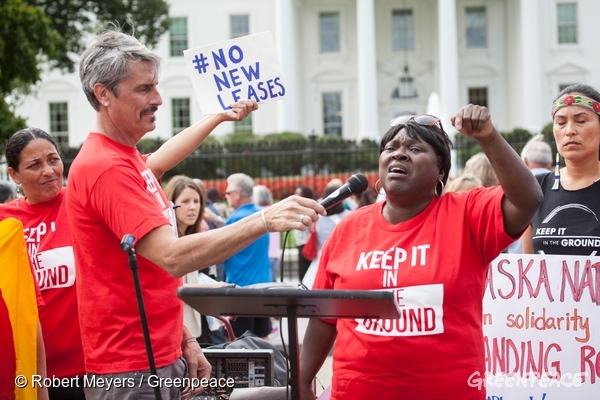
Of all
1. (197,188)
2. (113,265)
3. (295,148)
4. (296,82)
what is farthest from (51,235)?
(296,82)

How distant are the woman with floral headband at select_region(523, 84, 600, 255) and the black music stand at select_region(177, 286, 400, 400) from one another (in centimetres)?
212

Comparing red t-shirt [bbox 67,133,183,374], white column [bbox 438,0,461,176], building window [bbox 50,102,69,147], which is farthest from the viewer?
building window [bbox 50,102,69,147]

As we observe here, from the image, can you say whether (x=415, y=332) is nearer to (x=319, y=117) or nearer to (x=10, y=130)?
(x=10, y=130)

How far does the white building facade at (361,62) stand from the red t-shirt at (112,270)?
37254mm

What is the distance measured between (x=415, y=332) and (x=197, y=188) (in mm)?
3909

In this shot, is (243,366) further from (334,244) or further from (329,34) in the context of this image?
(329,34)

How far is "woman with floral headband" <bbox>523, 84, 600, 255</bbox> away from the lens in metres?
4.28

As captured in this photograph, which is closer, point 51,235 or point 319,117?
point 51,235

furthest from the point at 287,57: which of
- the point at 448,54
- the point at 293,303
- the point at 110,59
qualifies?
the point at 293,303

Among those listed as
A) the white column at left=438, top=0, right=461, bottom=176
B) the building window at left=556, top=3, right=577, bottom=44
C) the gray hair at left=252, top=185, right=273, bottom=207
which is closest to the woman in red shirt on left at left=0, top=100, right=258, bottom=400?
the gray hair at left=252, top=185, right=273, bottom=207

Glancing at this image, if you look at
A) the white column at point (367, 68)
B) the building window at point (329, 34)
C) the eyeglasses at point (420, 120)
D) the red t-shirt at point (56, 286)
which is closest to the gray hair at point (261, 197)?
the red t-shirt at point (56, 286)

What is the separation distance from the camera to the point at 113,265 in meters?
3.11

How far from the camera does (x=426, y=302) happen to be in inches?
117

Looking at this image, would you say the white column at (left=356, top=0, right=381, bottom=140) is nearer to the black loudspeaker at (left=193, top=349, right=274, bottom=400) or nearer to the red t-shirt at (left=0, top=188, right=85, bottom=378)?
the black loudspeaker at (left=193, top=349, right=274, bottom=400)
